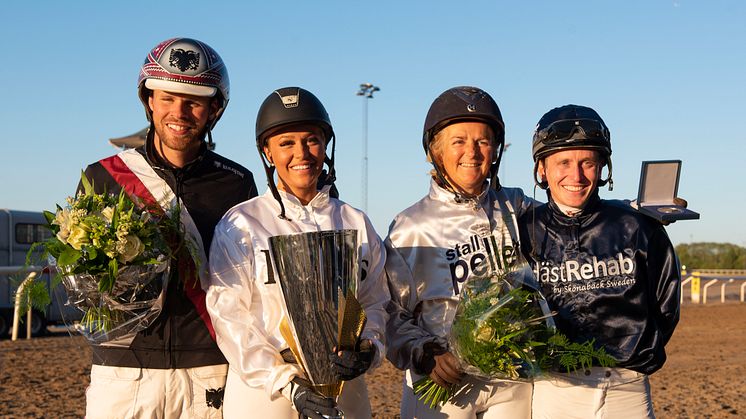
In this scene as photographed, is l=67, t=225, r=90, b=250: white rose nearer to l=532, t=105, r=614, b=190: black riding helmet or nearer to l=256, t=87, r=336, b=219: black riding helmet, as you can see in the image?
l=256, t=87, r=336, b=219: black riding helmet

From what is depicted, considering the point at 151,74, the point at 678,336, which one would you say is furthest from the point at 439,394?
the point at 678,336

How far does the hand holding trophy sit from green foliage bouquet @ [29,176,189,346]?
0.62 m

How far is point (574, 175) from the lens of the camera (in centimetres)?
428

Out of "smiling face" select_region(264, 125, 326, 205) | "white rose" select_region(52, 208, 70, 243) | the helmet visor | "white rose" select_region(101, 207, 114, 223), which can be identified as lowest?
A: "white rose" select_region(52, 208, 70, 243)

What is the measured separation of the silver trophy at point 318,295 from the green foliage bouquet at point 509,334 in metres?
0.56

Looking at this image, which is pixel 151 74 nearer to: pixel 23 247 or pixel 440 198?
pixel 440 198

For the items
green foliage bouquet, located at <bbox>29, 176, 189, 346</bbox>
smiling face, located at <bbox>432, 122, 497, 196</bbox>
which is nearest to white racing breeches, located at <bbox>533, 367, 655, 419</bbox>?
smiling face, located at <bbox>432, 122, 497, 196</bbox>

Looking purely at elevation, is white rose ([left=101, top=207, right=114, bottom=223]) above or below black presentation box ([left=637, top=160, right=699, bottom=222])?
below

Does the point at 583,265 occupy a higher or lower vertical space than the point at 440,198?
lower

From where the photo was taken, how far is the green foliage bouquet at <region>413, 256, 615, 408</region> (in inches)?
143

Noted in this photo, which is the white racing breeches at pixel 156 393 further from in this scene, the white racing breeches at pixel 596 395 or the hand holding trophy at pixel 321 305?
the white racing breeches at pixel 596 395

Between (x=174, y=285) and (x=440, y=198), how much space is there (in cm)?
156

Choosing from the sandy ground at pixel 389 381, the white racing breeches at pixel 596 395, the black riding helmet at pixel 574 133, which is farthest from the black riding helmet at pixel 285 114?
the sandy ground at pixel 389 381

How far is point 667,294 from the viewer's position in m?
4.18
